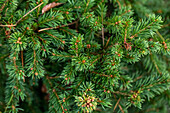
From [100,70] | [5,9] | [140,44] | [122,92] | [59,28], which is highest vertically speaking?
[5,9]

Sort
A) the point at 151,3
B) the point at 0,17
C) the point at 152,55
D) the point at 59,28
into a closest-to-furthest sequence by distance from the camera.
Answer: the point at 0,17 < the point at 59,28 < the point at 152,55 < the point at 151,3

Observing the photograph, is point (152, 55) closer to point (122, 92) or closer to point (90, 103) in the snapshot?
point (122, 92)

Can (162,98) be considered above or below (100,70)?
below

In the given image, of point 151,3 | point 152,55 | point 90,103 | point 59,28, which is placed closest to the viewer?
point 90,103

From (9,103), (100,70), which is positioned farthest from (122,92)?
(9,103)

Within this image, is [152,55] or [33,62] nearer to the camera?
[33,62]

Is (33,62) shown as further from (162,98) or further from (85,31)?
(162,98)

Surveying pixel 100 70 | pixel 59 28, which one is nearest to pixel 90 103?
pixel 100 70

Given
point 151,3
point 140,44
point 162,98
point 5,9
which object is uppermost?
point 151,3

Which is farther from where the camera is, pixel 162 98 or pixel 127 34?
pixel 162 98
